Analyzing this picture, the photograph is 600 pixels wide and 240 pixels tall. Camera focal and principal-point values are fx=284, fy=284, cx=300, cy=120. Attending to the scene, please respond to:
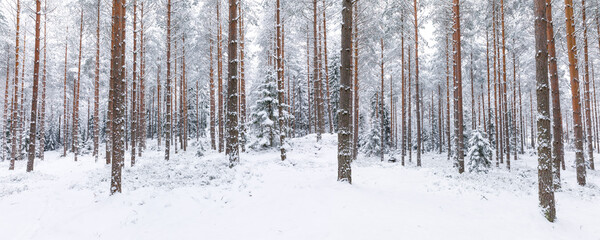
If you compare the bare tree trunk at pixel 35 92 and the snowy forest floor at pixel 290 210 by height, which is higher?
the bare tree trunk at pixel 35 92

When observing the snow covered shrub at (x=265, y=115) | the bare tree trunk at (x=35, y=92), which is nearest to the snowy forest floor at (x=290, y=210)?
the snow covered shrub at (x=265, y=115)

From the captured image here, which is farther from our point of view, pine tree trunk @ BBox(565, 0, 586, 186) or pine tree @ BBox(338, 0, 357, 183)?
pine tree trunk @ BBox(565, 0, 586, 186)

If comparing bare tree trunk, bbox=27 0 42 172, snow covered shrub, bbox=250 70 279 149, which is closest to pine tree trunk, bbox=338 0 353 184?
snow covered shrub, bbox=250 70 279 149

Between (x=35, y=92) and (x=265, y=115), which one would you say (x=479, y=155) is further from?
(x=35, y=92)

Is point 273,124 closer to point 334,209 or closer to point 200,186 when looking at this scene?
point 200,186

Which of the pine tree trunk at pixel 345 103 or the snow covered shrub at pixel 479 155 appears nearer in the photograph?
the pine tree trunk at pixel 345 103

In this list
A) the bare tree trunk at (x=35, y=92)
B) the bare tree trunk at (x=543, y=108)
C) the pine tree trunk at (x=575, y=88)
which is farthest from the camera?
the bare tree trunk at (x=35, y=92)

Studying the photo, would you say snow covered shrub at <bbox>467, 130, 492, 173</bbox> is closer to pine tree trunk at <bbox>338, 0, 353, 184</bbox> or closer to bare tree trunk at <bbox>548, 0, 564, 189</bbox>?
bare tree trunk at <bbox>548, 0, 564, 189</bbox>

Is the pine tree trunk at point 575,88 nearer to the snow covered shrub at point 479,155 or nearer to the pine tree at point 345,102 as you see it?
the snow covered shrub at point 479,155

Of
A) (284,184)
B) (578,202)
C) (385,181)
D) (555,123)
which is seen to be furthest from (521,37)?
(284,184)

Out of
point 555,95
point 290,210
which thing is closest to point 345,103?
point 290,210

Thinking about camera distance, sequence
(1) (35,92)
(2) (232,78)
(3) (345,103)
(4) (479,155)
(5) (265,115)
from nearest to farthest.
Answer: (3) (345,103), (2) (232,78), (4) (479,155), (1) (35,92), (5) (265,115)

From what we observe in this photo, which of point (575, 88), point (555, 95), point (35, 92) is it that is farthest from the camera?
point (35, 92)

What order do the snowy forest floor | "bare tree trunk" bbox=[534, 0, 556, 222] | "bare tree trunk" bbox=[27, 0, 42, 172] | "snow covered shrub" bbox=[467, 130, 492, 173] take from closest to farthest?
the snowy forest floor → "bare tree trunk" bbox=[534, 0, 556, 222] → "snow covered shrub" bbox=[467, 130, 492, 173] → "bare tree trunk" bbox=[27, 0, 42, 172]
